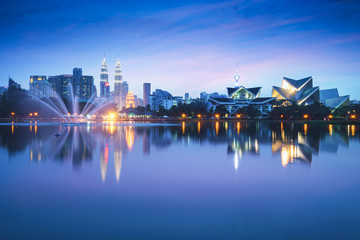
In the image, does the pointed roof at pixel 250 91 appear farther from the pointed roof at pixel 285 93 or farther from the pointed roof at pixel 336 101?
the pointed roof at pixel 336 101

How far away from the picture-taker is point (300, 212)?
21.4ft

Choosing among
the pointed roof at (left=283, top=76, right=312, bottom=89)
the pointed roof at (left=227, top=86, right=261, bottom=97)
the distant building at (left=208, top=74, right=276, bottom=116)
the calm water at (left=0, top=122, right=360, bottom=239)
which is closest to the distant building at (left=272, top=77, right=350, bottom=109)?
the pointed roof at (left=283, top=76, right=312, bottom=89)

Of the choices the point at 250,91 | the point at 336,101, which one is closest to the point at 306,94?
the point at 336,101

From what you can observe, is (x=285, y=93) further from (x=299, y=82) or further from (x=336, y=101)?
(x=336, y=101)

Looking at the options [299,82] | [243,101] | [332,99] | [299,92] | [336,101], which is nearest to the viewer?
[336,101]

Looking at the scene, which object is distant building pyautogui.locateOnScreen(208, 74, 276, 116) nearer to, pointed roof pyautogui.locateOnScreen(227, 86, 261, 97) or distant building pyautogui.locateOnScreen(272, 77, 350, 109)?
pointed roof pyautogui.locateOnScreen(227, 86, 261, 97)

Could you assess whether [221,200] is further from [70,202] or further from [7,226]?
[7,226]

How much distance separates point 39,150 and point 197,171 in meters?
10.7

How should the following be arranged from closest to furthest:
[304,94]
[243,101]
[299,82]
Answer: [304,94] < [299,82] < [243,101]

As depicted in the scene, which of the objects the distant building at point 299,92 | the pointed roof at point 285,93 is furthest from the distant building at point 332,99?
the pointed roof at point 285,93

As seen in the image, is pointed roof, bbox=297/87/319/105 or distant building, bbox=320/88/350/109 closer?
distant building, bbox=320/88/350/109

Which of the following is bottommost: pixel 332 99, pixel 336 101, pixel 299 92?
pixel 336 101

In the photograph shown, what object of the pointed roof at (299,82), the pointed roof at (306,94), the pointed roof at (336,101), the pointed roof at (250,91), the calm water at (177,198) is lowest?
the calm water at (177,198)

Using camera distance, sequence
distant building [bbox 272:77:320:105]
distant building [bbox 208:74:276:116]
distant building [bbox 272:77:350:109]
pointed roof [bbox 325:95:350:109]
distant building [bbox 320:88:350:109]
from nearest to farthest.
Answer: pointed roof [bbox 325:95:350:109] → distant building [bbox 320:88:350:109] → distant building [bbox 272:77:350:109] → distant building [bbox 272:77:320:105] → distant building [bbox 208:74:276:116]
